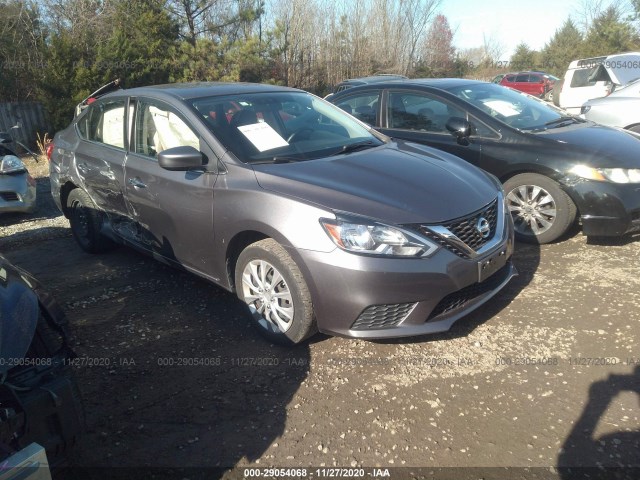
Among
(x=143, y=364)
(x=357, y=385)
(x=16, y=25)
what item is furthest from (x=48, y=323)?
(x=16, y=25)

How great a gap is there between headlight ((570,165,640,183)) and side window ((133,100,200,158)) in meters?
3.42

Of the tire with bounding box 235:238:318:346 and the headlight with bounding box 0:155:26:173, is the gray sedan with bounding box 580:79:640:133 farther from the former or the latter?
the headlight with bounding box 0:155:26:173

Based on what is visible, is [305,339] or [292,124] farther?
[292,124]

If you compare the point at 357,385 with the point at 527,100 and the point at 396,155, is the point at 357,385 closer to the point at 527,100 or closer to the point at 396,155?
the point at 396,155

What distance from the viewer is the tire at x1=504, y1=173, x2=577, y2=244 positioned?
4.83 m

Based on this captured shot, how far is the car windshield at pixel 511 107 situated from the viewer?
5461mm

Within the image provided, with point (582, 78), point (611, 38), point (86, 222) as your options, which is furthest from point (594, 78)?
point (611, 38)

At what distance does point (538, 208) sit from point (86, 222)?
4.53m

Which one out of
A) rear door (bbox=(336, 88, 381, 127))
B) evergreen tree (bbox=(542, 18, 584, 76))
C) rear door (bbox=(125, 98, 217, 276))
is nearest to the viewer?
rear door (bbox=(125, 98, 217, 276))

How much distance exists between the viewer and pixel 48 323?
2346 mm

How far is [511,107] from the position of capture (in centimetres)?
568

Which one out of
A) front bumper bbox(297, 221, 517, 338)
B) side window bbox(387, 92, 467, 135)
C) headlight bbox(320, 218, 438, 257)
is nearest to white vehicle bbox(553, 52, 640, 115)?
side window bbox(387, 92, 467, 135)

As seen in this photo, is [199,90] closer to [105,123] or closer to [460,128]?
[105,123]

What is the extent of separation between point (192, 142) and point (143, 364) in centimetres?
162
